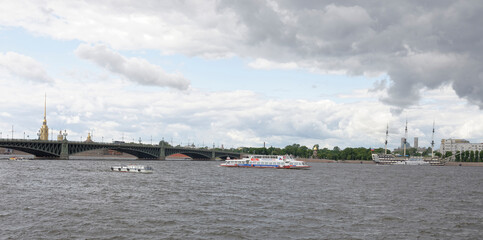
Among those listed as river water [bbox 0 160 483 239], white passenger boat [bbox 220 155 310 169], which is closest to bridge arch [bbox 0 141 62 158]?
white passenger boat [bbox 220 155 310 169]

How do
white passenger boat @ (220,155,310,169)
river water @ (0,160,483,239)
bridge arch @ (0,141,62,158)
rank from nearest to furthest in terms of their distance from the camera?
river water @ (0,160,483,239)
white passenger boat @ (220,155,310,169)
bridge arch @ (0,141,62,158)

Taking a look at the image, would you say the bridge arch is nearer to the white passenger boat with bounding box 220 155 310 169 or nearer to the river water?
the white passenger boat with bounding box 220 155 310 169

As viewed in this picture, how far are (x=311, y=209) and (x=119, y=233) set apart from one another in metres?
22.2

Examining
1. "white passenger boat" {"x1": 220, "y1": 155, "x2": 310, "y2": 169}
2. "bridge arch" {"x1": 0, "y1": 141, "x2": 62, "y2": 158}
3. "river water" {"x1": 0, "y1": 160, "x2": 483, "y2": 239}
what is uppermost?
"bridge arch" {"x1": 0, "y1": 141, "x2": 62, "y2": 158}

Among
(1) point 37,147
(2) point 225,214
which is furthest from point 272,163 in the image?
(2) point 225,214

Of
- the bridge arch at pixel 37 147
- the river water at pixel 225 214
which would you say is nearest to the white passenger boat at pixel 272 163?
the bridge arch at pixel 37 147

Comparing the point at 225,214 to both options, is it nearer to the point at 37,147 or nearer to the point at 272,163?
the point at 272,163

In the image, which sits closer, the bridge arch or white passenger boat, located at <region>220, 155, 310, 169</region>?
white passenger boat, located at <region>220, 155, 310, 169</region>

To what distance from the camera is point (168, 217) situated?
41094mm

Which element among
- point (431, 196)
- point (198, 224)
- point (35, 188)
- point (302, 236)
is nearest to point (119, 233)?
point (198, 224)

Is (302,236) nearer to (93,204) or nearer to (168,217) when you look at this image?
(168,217)

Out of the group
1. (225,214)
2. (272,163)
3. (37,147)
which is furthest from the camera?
(37,147)

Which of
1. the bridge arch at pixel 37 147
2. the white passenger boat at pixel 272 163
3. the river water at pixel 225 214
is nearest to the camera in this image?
the river water at pixel 225 214

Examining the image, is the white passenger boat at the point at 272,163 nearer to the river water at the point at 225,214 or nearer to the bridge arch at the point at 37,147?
the bridge arch at the point at 37,147
